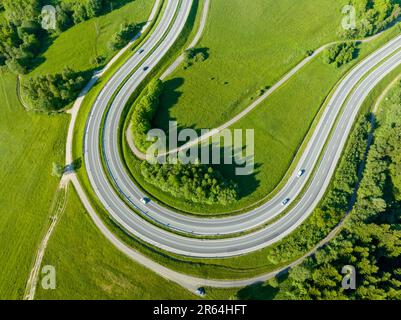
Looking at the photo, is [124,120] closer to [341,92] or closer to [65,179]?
[65,179]

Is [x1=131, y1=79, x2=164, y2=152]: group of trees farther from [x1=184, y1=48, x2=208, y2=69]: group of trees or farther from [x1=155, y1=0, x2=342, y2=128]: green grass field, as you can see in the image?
[x1=184, y1=48, x2=208, y2=69]: group of trees

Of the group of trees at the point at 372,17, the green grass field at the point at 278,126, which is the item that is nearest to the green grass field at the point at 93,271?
the green grass field at the point at 278,126

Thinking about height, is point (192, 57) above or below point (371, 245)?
above

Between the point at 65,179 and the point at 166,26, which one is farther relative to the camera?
the point at 166,26

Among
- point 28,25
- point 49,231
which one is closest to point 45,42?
point 28,25

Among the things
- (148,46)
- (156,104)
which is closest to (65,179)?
(156,104)

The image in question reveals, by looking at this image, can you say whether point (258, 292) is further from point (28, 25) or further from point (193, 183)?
point (28, 25)
